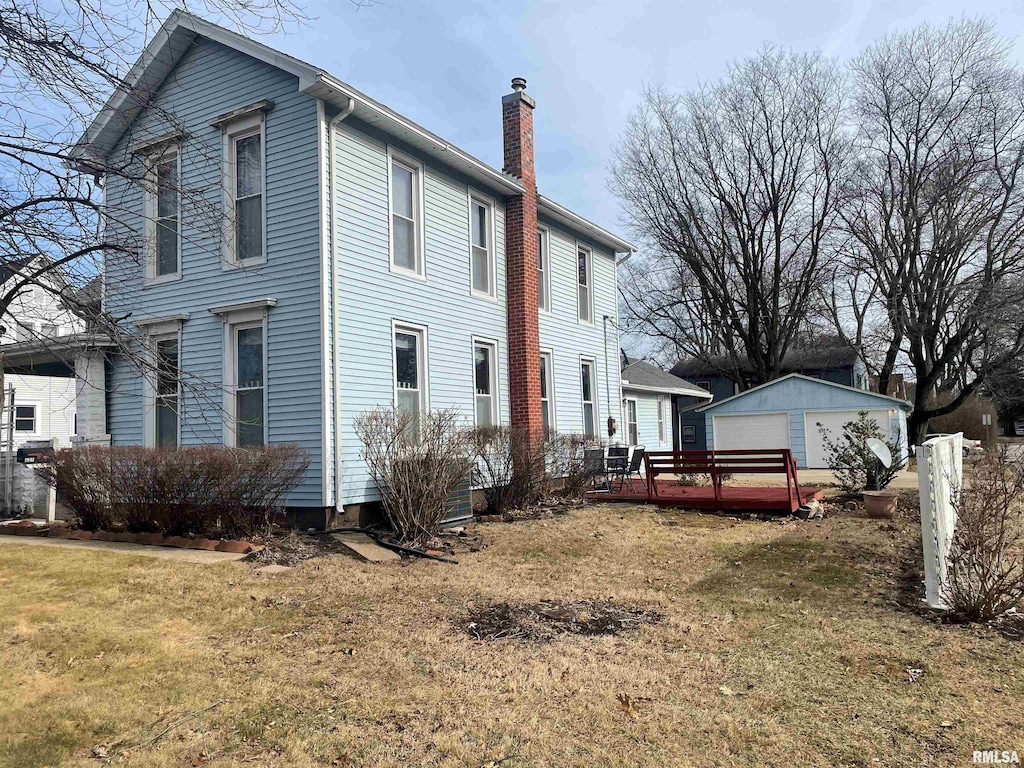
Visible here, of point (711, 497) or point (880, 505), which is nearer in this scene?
point (880, 505)

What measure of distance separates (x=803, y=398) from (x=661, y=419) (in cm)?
501

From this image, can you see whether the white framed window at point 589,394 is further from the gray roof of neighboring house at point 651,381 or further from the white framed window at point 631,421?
the white framed window at point 631,421

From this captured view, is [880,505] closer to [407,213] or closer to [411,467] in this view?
[411,467]

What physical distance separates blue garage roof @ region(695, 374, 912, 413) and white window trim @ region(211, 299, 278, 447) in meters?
19.7

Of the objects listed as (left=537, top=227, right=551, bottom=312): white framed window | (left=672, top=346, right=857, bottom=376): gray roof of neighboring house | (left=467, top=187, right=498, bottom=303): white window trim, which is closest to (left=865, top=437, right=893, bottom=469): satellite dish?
(left=537, top=227, right=551, bottom=312): white framed window

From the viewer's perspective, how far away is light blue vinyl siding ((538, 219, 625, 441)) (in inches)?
595

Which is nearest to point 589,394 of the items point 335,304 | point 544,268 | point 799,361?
point 544,268

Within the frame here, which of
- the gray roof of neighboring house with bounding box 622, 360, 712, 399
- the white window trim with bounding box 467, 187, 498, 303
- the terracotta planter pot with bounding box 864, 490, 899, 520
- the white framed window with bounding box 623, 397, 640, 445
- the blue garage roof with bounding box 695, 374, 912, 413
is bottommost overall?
the terracotta planter pot with bounding box 864, 490, 899, 520

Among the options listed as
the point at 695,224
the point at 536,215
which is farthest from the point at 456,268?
the point at 695,224

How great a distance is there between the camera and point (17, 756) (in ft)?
10.8

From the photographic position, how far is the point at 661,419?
81.1 ft

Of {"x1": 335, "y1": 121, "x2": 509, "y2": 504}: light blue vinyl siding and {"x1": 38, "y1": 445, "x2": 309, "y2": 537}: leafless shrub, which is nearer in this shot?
{"x1": 38, "y1": 445, "x2": 309, "y2": 537}: leafless shrub

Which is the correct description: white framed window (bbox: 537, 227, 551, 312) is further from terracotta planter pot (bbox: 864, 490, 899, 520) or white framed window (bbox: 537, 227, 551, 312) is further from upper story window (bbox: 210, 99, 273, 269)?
terracotta planter pot (bbox: 864, 490, 899, 520)

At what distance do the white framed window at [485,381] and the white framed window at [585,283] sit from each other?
155 inches
